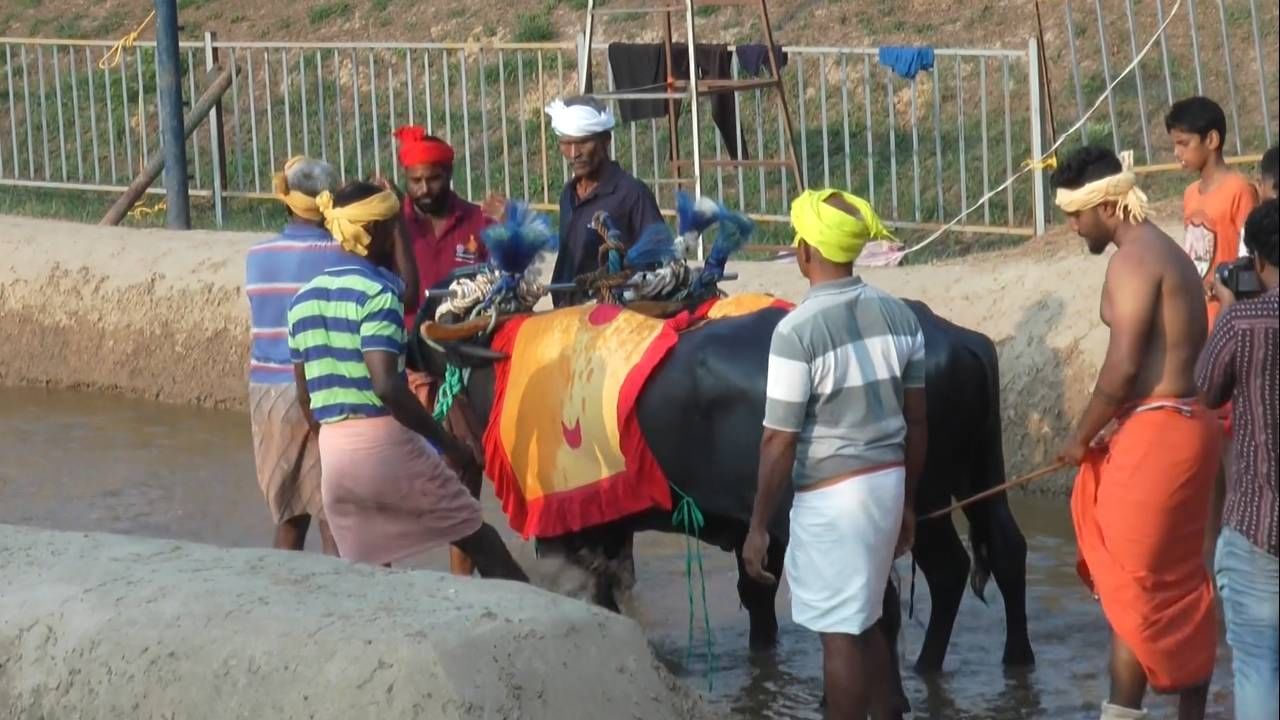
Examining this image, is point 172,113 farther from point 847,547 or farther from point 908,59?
point 847,547

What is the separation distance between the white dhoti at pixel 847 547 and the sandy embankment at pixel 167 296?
429 centimetres

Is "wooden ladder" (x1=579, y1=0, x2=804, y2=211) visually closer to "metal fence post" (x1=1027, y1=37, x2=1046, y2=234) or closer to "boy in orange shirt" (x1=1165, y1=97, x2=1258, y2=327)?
"metal fence post" (x1=1027, y1=37, x2=1046, y2=234)

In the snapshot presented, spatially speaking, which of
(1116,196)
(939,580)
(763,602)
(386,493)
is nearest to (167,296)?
(763,602)

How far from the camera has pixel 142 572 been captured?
214 inches

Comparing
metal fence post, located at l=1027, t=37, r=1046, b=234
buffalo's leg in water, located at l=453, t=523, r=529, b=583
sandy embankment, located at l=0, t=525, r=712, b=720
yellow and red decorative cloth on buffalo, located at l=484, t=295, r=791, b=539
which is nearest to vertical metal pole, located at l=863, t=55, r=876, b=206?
metal fence post, located at l=1027, t=37, r=1046, b=234

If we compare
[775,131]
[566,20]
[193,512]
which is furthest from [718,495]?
[566,20]

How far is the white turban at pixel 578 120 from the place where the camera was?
24.6 feet

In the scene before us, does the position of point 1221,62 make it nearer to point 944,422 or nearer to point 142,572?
point 944,422

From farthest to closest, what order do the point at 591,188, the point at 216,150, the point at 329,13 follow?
the point at 329,13 < the point at 216,150 < the point at 591,188

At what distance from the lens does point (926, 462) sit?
21.5 feet

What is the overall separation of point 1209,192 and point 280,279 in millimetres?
3222

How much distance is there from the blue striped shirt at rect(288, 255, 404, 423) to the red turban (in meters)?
1.18

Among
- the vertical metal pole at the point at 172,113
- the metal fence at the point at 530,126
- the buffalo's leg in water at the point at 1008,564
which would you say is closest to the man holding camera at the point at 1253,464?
the buffalo's leg in water at the point at 1008,564

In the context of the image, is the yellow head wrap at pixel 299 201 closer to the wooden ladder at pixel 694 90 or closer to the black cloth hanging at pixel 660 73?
the wooden ladder at pixel 694 90
